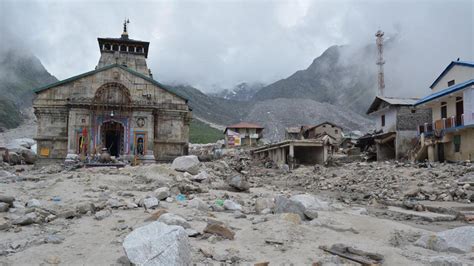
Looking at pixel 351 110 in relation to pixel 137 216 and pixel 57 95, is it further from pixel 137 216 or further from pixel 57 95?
pixel 137 216

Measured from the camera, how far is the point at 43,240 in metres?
5.66

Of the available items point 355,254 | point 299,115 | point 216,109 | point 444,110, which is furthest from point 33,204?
point 216,109

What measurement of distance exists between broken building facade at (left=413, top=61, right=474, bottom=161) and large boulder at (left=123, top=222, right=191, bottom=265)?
22.5 metres

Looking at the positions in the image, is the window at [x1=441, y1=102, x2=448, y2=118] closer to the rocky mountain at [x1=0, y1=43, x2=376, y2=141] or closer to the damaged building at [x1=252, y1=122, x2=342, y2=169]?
the damaged building at [x1=252, y1=122, x2=342, y2=169]

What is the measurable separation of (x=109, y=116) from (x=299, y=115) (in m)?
87.7

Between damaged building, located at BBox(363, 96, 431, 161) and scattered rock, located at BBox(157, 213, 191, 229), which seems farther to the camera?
damaged building, located at BBox(363, 96, 431, 161)

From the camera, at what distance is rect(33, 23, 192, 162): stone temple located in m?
25.0

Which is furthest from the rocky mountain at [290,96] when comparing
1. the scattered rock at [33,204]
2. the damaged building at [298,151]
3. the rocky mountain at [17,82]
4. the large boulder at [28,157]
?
the scattered rock at [33,204]

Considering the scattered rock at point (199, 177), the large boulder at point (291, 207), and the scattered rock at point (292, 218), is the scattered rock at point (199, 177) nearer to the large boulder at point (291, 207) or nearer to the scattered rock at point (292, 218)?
the large boulder at point (291, 207)

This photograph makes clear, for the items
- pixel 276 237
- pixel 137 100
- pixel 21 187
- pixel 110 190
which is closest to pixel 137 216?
pixel 276 237

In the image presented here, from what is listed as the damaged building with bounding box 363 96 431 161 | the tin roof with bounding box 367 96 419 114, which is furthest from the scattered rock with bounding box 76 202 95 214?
the tin roof with bounding box 367 96 419 114

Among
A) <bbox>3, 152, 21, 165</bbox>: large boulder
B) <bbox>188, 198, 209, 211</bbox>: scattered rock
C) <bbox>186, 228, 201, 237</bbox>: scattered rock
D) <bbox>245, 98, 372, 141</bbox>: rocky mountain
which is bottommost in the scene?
<bbox>186, 228, 201, 237</bbox>: scattered rock

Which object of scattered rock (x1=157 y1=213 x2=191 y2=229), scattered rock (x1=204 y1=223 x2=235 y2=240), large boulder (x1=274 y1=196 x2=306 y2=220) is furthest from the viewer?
large boulder (x1=274 y1=196 x2=306 y2=220)

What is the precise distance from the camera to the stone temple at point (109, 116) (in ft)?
82.2
